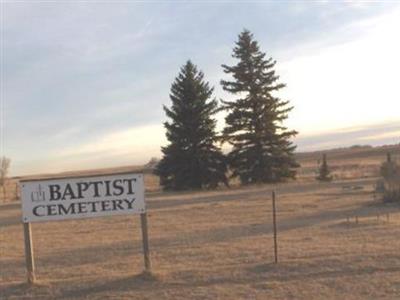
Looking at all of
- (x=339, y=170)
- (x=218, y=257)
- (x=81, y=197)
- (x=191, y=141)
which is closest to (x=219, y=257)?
(x=218, y=257)

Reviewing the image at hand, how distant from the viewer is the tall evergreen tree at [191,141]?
46188mm

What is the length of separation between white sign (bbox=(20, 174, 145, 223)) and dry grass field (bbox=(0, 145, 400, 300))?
1.08 metres

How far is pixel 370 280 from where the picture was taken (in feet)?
35.7

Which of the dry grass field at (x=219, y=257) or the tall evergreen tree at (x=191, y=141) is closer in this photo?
the dry grass field at (x=219, y=257)

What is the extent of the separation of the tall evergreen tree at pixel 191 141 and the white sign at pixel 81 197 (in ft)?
111

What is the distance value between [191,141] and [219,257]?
108ft

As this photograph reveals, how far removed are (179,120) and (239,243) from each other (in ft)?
102

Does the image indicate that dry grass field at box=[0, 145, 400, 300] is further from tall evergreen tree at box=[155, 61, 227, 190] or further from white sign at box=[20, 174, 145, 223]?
tall evergreen tree at box=[155, 61, 227, 190]

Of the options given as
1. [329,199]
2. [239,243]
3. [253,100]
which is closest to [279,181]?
[253,100]

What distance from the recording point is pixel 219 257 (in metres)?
13.6

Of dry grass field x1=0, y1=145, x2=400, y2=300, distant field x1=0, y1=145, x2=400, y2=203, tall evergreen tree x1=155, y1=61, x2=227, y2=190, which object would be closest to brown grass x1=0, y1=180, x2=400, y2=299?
dry grass field x1=0, y1=145, x2=400, y2=300

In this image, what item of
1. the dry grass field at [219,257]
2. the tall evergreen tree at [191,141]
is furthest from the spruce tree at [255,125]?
the dry grass field at [219,257]

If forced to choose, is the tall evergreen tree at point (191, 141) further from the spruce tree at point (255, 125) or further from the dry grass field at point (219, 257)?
the dry grass field at point (219, 257)

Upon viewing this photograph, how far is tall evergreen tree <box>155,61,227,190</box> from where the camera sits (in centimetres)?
4619
